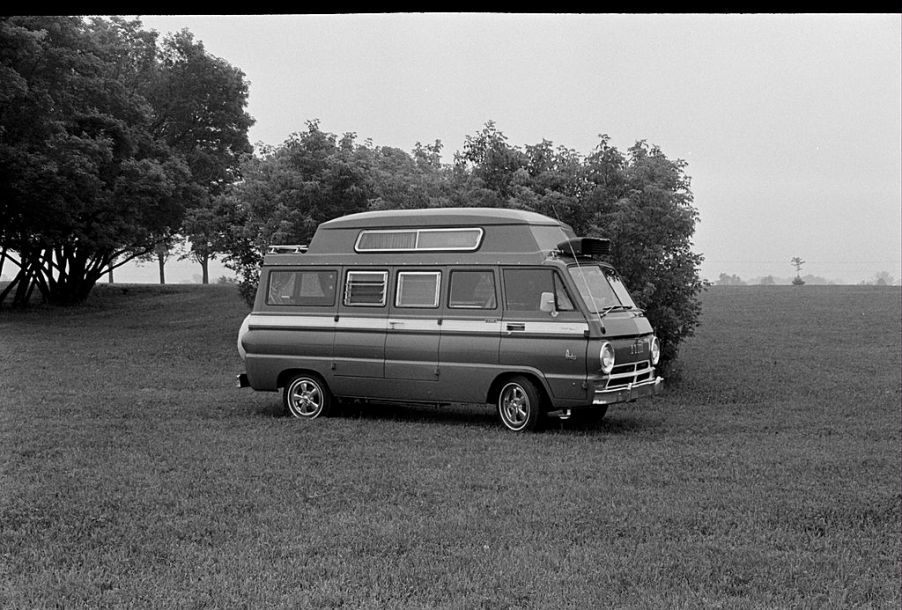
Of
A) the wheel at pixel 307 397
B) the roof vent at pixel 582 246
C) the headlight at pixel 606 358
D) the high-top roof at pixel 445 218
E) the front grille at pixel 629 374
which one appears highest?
the high-top roof at pixel 445 218

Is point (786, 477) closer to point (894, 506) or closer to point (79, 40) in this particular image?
point (894, 506)

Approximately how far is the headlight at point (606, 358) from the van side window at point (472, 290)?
1677 millimetres

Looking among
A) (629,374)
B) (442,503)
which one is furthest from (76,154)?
(442,503)

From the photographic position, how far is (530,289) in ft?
41.4

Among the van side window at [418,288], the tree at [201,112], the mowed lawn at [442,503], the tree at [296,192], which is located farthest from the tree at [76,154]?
the van side window at [418,288]

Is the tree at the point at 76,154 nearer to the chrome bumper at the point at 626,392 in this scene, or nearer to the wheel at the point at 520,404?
the wheel at the point at 520,404

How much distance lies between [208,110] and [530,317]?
2932cm

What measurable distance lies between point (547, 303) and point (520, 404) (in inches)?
57.4

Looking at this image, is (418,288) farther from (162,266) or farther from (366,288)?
(162,266)

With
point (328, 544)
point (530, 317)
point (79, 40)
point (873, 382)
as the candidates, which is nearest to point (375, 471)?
point (328, 544)

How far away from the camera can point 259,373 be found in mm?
14180

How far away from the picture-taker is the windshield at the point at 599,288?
1242 centimetres

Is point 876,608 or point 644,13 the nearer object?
point 644,13

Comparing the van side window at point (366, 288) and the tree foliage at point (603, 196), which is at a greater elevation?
the tree foliage at point (603, 196)
